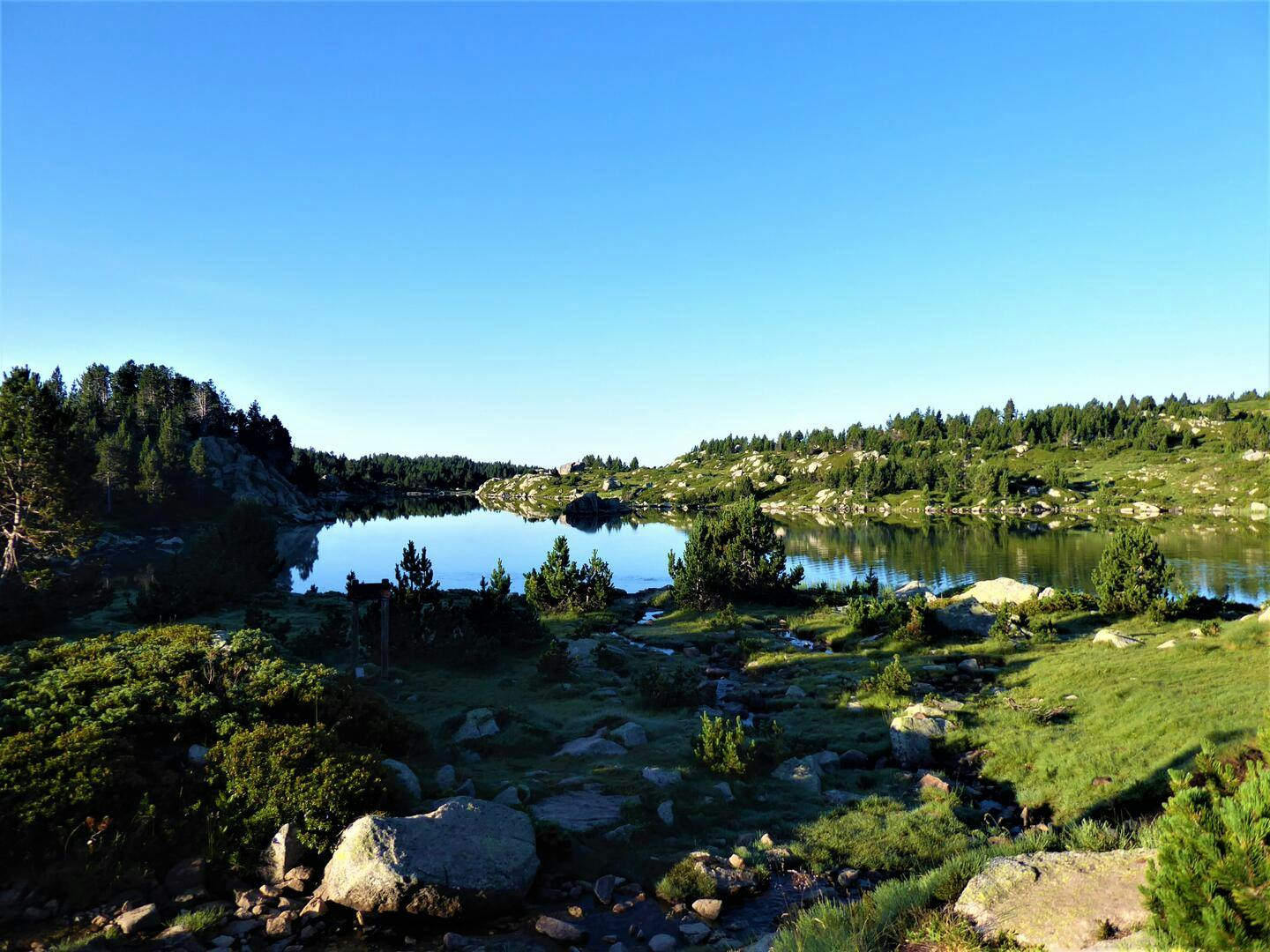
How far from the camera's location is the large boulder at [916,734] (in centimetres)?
1719

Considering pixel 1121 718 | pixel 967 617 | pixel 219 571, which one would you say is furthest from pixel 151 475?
pixel 1121 718

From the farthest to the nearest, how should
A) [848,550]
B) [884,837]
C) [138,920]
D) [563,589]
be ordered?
[848,550] → [563,589] → [884,837] → [138,920]

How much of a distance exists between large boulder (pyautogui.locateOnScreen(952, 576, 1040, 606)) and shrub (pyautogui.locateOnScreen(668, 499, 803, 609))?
10834 millimetres

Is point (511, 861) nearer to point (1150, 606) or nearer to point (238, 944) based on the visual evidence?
point (238, 944)

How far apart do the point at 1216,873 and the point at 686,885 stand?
7188 millimetres

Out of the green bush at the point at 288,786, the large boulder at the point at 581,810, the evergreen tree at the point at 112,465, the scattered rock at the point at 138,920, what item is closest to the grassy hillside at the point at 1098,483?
the evergreen tree at the point at 112,465

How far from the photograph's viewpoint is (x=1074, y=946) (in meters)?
6.82

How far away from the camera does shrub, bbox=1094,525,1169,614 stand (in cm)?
3136

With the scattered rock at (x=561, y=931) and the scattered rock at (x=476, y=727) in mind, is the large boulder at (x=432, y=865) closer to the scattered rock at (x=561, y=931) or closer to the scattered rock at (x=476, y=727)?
the scattered rock at (x=561, y=931)

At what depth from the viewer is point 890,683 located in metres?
22.1

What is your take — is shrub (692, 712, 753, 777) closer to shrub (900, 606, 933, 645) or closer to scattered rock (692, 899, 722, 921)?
scattered rock (692, 899, 722, 921)

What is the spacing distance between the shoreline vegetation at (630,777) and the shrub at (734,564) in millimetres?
9243

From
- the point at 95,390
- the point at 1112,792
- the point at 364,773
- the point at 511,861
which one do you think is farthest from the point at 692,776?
the point at 95,390

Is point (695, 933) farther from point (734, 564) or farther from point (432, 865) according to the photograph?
point (734, 564)
